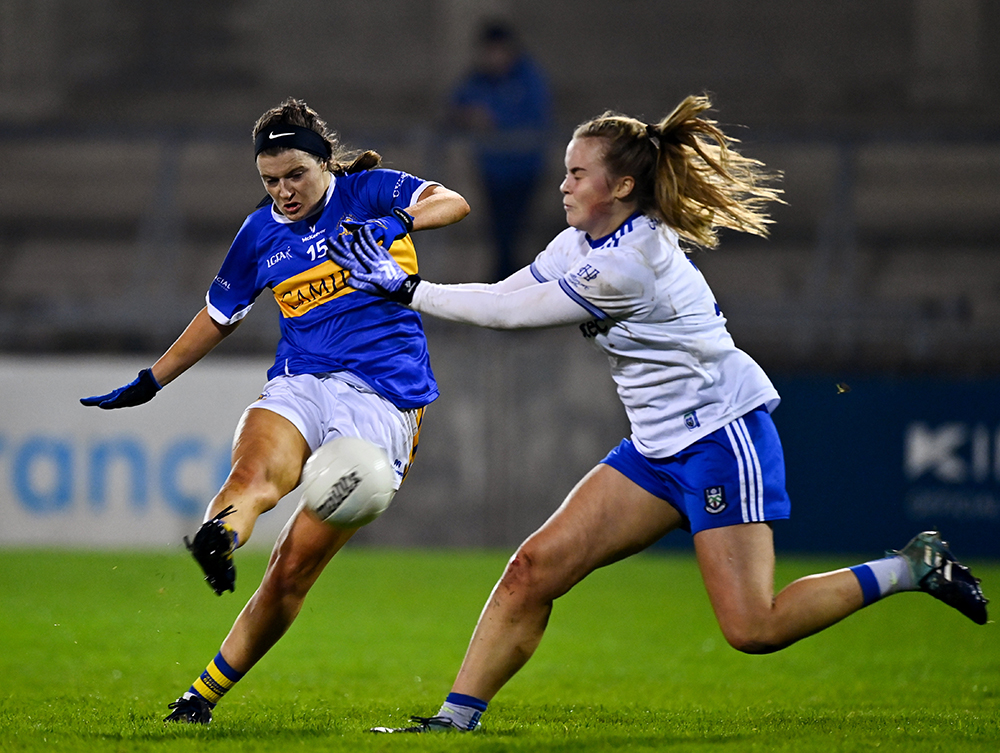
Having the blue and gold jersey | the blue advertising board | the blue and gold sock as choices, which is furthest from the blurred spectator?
the blue and gold sock

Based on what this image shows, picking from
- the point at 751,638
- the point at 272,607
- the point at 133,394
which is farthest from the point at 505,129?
the point at 751,638

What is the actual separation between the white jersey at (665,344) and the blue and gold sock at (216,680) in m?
1.74

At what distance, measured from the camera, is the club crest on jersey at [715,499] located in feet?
15.3

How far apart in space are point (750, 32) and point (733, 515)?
16.2m

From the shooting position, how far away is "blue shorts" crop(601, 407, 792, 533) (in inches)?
184

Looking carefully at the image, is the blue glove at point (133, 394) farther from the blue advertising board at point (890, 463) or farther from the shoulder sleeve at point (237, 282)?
the blue advertising board at point (890, 463)

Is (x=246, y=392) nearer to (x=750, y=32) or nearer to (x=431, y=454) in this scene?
(x=431, y=454)

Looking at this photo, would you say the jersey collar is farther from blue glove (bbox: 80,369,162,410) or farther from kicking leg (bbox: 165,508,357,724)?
blue glove (bbox: 80,369,162,410)

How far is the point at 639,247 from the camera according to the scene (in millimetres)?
4672

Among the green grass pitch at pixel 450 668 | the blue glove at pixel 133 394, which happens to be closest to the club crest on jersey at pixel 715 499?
the green grass pitch at pixel 450 668

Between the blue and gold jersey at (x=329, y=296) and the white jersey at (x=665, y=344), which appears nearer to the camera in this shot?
the white jersey at (x=665, y=344)

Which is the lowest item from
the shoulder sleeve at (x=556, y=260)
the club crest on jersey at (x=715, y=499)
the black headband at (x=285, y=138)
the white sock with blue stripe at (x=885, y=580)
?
the white sock with blue stripe at (x=885, y=580)

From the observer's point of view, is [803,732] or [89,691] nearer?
[803,732]

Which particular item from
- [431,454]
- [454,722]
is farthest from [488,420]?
[454,722]
